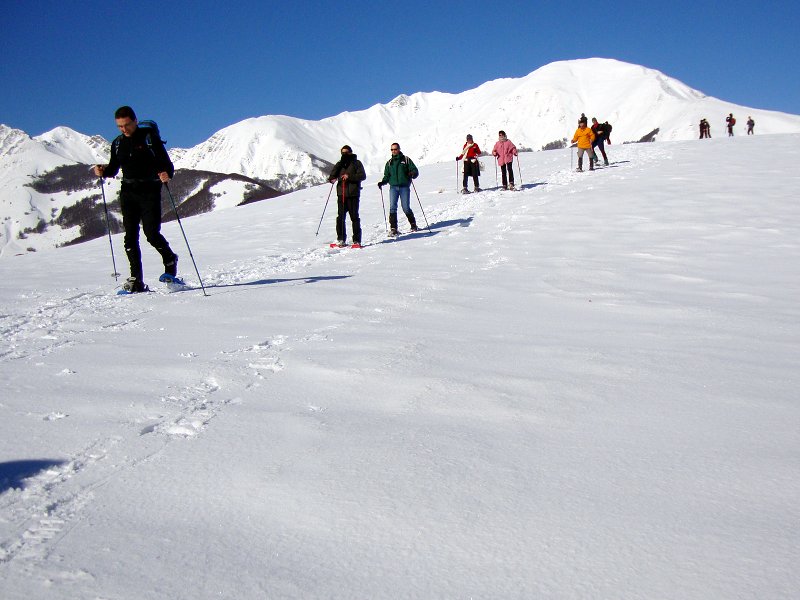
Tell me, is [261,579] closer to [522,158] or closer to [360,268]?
[360,268]

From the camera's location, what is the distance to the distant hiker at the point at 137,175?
6.71 metres

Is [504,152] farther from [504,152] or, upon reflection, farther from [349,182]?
[349,182]

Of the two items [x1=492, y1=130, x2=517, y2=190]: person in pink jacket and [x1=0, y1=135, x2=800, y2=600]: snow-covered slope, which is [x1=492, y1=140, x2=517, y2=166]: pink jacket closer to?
[x1=492, y1=130, x2=517, y2=190]: person in pink jacket

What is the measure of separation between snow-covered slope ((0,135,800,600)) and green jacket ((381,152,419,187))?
5.09 meters

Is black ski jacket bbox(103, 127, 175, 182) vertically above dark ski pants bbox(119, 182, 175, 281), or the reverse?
black ski jacket bbox(103, 127, 175, 182)

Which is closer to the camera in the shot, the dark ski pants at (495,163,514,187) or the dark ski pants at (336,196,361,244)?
the dark ski pants at (336,196,361,244)

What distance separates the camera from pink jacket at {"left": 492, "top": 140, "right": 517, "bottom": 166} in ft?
55.4

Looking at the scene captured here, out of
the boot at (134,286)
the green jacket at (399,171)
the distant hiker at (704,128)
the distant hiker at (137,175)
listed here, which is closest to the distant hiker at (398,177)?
the green jacket at (399,171)

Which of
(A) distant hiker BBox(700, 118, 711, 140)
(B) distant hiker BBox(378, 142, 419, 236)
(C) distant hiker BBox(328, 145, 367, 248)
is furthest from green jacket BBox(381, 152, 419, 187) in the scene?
(A) distant hiker BBox(700, 118, 711, 140)

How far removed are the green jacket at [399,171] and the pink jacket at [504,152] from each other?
595 centimetres

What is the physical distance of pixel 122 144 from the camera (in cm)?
674

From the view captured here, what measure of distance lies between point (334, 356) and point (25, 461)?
191 cm

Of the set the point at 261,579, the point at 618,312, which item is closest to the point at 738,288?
the point at 618,312

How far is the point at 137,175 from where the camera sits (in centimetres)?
679
